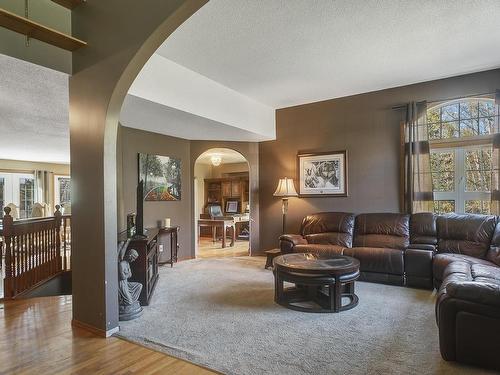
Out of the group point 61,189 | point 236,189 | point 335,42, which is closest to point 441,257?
point 335,42

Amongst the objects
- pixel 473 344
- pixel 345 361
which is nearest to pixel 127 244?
pixel 345 361

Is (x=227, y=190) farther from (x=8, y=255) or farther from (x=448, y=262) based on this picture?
(x=448, y=262)

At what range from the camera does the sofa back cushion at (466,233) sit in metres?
4.02

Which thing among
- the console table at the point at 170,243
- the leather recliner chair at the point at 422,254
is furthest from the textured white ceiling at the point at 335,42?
the console table at the point at 170,243

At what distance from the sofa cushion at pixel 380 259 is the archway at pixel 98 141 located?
316cm

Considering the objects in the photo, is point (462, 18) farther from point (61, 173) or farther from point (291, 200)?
point (61, 173)

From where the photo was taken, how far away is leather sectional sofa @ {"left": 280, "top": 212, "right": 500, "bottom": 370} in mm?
2164

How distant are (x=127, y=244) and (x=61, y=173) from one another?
939 centimetres

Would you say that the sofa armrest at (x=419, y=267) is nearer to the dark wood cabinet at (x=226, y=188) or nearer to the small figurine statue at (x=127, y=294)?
the small figurine statue at (x=127, y=294)

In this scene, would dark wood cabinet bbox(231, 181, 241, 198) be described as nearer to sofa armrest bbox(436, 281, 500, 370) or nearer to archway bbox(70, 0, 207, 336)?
archway bbox(70, 0, 207, 336)

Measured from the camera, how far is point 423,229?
4480 mm

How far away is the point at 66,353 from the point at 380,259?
3671 mm

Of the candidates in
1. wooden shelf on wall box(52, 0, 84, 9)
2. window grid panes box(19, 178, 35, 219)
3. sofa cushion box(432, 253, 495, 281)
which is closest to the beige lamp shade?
sofa cushion box(432, 253, 495, 281)

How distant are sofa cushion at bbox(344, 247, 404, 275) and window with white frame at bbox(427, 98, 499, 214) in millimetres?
1336
